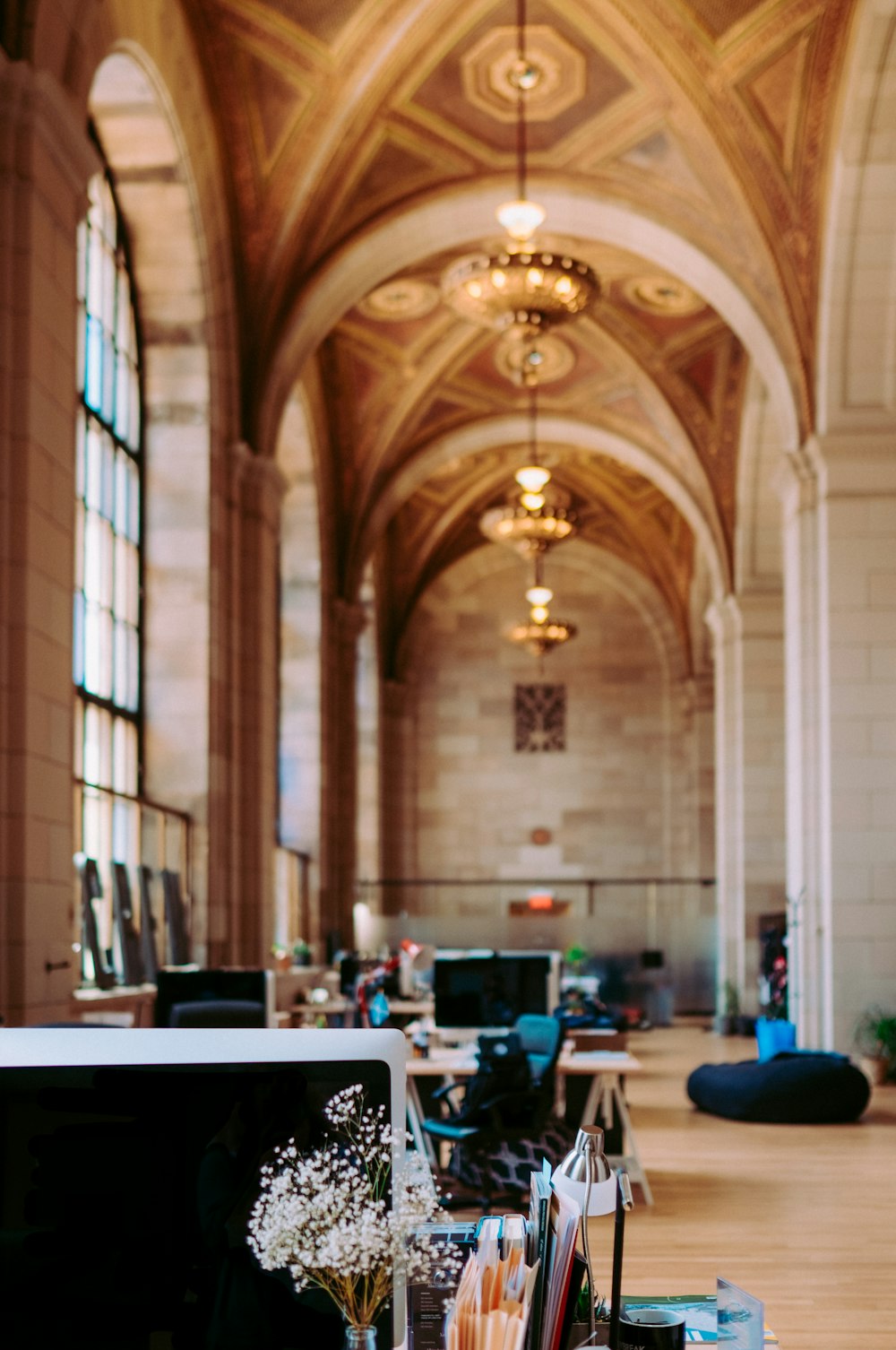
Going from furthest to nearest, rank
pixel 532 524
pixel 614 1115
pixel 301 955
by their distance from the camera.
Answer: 1. pixel 532 524
2. pixel 301 955
3. pixel 614 1115

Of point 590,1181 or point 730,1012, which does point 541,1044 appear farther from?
point 730,1012

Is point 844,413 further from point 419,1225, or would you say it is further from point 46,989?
point 419,1225

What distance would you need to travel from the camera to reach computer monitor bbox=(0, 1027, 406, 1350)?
5.84 feet

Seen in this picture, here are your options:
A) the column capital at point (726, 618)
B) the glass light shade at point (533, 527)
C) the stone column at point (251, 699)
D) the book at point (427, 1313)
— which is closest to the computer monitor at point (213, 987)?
the stone column at point (251, 699)

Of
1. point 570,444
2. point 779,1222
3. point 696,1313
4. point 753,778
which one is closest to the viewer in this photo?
point 696,1313

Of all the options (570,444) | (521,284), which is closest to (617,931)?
(570,444)

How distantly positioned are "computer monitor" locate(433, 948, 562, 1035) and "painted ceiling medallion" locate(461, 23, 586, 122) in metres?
6.74

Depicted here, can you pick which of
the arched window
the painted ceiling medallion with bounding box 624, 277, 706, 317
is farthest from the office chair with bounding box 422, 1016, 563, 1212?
the painted ceiling medallion with bounding box 624, 277, 706, 317

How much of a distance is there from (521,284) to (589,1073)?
507cm

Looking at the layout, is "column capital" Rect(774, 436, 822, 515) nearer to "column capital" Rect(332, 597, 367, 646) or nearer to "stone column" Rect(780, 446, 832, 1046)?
"stone column" Rect(780, 446, 832, 1046)

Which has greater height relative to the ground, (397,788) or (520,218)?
(520,218)

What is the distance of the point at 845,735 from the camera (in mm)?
11758

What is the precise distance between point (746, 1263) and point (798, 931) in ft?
22.3

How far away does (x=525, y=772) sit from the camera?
2508cm
